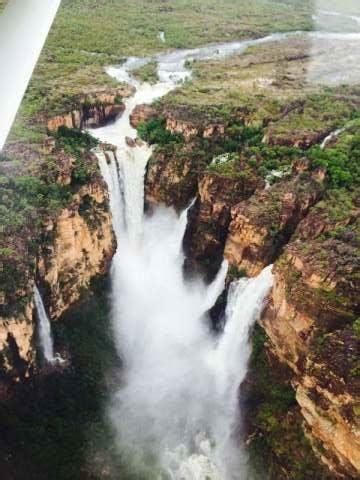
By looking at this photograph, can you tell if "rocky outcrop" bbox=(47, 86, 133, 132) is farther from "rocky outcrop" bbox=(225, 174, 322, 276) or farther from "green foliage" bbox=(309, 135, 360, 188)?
"green foliage" bbox=(309, 135, 360, 188)

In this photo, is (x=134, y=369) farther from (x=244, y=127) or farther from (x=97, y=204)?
(x=244, y=127)

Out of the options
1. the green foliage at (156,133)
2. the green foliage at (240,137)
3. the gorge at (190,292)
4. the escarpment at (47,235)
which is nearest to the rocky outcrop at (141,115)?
the gorge at (190,292)

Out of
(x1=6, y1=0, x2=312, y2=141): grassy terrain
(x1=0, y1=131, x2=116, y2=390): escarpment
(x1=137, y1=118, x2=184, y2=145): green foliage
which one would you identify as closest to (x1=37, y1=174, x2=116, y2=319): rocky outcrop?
(x1=0, y1=131, x2=116, y2=390): escarpment

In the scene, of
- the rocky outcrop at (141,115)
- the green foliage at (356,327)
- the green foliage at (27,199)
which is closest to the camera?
the green foliage at (356,327)

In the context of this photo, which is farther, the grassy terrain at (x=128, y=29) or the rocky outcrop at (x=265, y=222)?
the grassy terrain at (x=128, y=29)

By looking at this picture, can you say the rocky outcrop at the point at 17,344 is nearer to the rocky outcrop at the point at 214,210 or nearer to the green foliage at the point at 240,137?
the rocky outcrop at the point at 214,210

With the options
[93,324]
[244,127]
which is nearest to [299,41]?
[244,127]

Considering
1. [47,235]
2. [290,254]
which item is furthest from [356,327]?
[47,235]
